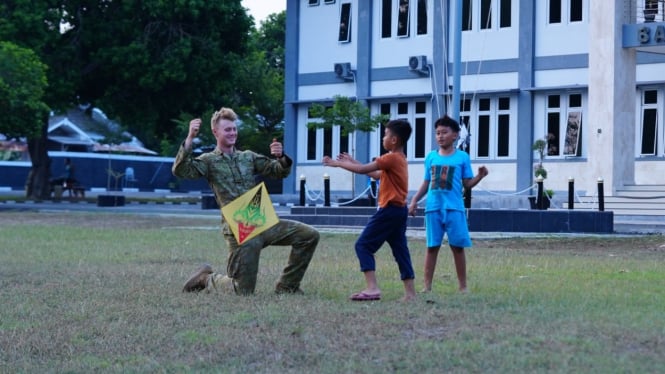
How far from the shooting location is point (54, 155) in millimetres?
66375

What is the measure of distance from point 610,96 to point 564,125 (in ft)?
22.4

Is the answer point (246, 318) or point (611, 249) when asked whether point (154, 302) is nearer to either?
point (246, 318)

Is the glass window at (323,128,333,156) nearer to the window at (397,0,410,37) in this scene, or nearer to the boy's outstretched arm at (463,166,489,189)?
the window at (397,0,410,37)

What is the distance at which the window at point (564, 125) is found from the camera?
39.7 m

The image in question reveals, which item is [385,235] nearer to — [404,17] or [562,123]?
[562,123]

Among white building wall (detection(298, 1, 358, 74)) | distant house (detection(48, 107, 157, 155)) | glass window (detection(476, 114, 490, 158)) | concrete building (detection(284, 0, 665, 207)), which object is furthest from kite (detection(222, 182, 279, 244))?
distant house (detection(48, 107, 157, 155))

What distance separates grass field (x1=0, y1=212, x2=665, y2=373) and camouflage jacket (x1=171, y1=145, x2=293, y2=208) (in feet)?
3.11

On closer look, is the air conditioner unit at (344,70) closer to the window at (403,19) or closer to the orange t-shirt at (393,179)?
the window at (403,19)

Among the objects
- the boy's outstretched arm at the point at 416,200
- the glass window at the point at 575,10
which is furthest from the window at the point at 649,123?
the boy's outstretched arm at the point at 416,200

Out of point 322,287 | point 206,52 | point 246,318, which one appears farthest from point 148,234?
point 206,52

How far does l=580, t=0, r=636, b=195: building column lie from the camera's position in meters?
33.0

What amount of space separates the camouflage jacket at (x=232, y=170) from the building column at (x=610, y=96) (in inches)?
893

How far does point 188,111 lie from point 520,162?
533 inches

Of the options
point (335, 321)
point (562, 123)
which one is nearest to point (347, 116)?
point (562, 123)
